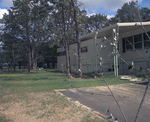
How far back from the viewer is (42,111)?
5848mm

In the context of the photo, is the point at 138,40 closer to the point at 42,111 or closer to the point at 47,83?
the point at 47,83

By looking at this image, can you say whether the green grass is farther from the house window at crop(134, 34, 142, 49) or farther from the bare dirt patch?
the house window at crop(134, 34, 142, 49)

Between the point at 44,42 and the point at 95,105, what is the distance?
24.1 meters

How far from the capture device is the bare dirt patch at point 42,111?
5.16 m

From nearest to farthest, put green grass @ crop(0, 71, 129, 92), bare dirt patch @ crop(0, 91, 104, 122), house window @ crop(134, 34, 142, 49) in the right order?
1. bare dirt patch @ crop(0, 91, 104, 122)
2. green grass @ crop(0, 71, 129, 92)
3. house window @ crop(134, 34, 142, 49)

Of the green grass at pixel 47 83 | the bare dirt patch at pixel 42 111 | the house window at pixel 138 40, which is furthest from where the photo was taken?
Result: the house window at pixel 138 40

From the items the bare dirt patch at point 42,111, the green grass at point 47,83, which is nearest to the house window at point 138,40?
the green grass at point 47,83

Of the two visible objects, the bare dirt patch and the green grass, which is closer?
the bare dirt patch

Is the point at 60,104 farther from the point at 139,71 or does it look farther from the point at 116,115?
the point at 139,71

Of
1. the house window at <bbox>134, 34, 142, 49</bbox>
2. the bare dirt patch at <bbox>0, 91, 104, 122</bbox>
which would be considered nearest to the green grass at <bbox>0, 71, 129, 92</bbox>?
the bare dirt patch at <bbox>0, 91, 104, 122</bbox>

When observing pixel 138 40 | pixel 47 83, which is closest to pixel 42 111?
pixel 47 83

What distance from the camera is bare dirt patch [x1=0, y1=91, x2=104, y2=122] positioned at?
5164mm

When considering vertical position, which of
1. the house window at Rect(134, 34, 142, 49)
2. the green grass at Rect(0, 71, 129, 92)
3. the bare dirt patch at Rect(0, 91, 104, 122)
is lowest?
the bare dirt patch at Rect(0, 91, 104, 122)

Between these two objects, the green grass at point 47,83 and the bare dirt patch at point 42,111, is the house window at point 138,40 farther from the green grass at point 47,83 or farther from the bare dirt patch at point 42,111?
the bare dirt patch at point 42,111
